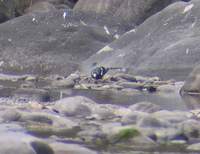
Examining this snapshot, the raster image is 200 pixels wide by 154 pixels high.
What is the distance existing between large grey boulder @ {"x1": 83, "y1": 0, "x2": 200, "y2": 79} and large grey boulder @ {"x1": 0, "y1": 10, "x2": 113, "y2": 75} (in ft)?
4.36

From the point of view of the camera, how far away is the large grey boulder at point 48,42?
2088cm

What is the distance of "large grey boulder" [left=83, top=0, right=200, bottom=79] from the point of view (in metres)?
16.5

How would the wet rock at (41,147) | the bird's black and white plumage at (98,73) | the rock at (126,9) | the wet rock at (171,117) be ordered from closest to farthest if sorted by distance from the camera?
the wet rock at (41,147), the wet rock at (171,117), the bird's black and white plumage at (98,73), the rock at (126,9)

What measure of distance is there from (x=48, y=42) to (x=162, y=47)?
521 cm

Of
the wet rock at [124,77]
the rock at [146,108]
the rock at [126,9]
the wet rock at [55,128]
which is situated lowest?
the wet rock at [55,128]

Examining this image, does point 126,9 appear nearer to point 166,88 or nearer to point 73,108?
point 166,88

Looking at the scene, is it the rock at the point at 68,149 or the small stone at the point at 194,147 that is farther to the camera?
the small stone at the point at 194,147

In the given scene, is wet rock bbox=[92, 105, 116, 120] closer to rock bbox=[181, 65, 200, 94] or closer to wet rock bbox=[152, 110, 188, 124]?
wet rock bbox=[152, 110, 188, 124]

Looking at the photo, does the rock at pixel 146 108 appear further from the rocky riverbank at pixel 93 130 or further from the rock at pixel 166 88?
the rock at pixel 166 88

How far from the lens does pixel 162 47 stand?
17766mm

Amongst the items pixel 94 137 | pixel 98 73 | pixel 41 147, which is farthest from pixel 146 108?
pixel 98 73

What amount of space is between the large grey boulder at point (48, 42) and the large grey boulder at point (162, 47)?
133cm

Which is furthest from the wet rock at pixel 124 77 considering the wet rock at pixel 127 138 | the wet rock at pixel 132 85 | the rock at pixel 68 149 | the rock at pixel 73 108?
the rock at pixel 68 149

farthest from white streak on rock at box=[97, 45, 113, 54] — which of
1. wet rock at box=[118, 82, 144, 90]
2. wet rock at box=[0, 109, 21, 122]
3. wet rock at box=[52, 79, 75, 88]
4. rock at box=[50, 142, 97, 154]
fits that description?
rock at box=[50, 142, 97, 154]
